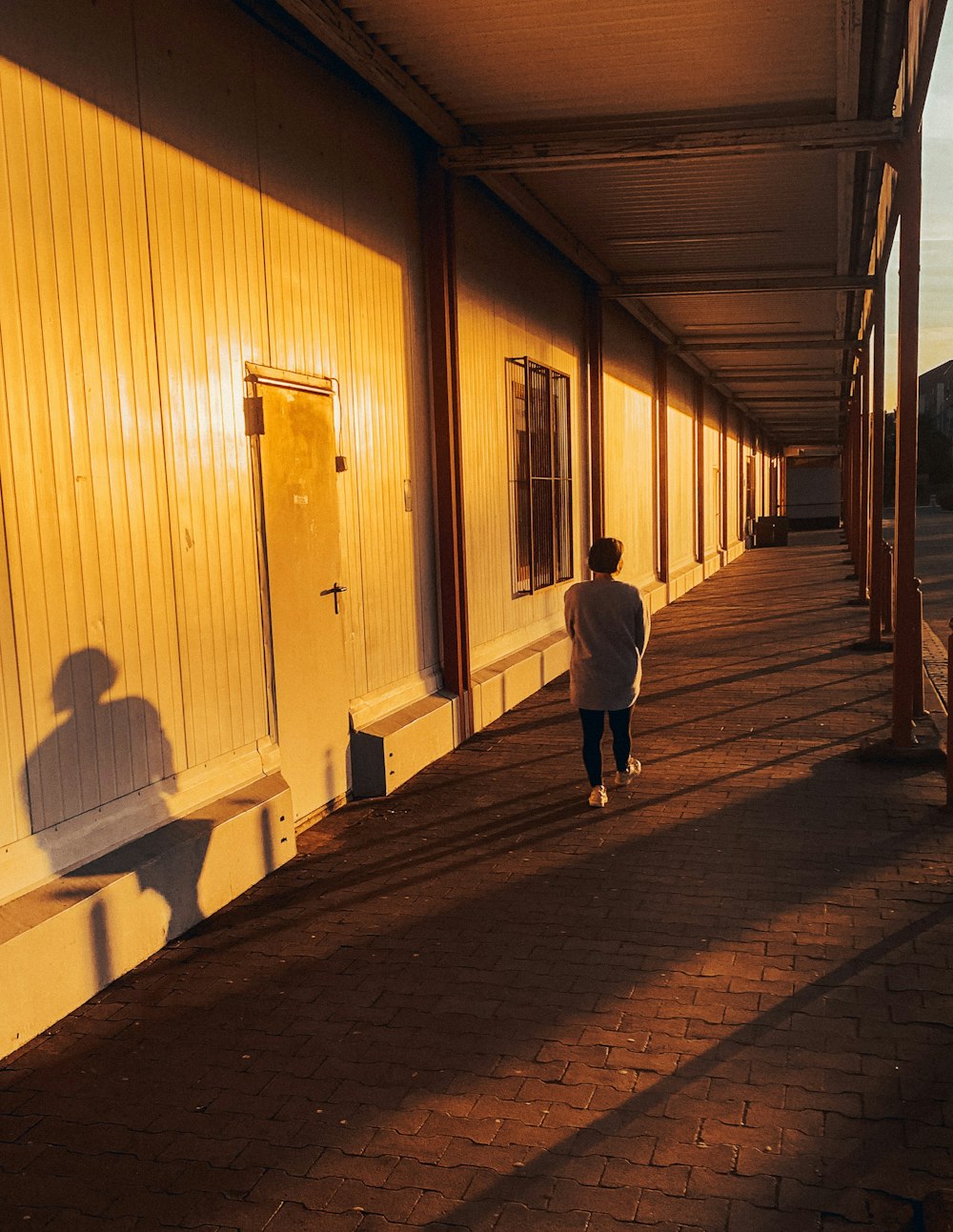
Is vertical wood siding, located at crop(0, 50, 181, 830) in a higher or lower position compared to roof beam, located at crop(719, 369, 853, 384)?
lower

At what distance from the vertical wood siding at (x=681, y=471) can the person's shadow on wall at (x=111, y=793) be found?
16327 millimetres

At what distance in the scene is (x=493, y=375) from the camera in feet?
34.9

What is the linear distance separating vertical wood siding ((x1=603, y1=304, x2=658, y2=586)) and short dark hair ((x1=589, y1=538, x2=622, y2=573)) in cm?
875

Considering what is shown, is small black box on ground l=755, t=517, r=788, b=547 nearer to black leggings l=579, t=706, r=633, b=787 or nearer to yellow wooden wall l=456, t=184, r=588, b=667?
yellow wooden wall l=456, t=184, r=588, b=667

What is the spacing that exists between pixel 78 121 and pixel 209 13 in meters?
1.55

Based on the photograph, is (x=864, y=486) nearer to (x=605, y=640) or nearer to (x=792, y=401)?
A: (x=792, y=401)

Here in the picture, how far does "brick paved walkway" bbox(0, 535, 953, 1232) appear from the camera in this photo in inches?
123

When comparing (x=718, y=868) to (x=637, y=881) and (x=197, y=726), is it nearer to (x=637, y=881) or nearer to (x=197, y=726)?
(x=637, y=881)

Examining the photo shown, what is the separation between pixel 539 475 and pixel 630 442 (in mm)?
5829

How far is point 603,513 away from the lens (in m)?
14.8

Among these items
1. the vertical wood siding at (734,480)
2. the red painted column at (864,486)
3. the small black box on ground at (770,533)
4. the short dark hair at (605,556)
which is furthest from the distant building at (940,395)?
the short dark hair at (605,556)

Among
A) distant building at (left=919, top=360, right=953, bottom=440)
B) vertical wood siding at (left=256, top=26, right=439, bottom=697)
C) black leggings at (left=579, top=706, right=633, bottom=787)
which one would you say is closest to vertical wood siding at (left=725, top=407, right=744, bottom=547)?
vertical wood siding at (left=256, top=26, right=439, bottom=697)

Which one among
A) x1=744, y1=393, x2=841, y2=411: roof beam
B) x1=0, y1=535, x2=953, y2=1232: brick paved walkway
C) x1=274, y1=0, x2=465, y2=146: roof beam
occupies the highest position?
x1=274, y1=0, x2=465, y2=146: roof beam

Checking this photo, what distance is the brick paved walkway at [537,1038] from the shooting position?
3.13 m
